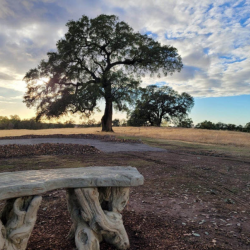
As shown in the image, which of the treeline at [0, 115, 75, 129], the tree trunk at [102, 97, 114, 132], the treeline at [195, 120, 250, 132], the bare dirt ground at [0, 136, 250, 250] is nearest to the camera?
the bare dirt ground at [0, 136, 250, 250]

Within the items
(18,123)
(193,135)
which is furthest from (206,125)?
(18,123)

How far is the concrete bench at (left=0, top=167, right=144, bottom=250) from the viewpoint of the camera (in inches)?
95.9

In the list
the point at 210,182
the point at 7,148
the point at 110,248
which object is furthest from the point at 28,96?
the point at 110,248

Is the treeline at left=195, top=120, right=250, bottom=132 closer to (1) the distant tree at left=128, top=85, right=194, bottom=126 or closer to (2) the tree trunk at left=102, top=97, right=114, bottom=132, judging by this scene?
(1) the distant tree at left=128, top=85, right=194, bottom=126

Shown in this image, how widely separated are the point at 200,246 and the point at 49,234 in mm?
1946

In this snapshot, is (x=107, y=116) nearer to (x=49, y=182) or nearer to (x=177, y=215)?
(x=177, y=215)

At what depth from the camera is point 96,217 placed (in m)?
2.76

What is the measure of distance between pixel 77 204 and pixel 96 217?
0.36 meters

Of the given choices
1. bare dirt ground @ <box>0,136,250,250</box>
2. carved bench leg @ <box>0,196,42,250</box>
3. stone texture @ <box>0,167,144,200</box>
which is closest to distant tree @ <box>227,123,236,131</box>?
bare dirt ground @ <box>0,136,250,250</box>

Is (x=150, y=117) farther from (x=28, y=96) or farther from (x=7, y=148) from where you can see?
(x=7, y=148)

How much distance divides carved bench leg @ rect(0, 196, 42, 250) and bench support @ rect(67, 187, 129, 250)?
1.59ft

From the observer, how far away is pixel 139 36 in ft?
80.7

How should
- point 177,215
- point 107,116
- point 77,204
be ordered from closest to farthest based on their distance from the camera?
point 77,204
point 177,215
point 107,116

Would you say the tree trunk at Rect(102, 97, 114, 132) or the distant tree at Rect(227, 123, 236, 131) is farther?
the distant tree at Rect(227, 123, 236, 131)
